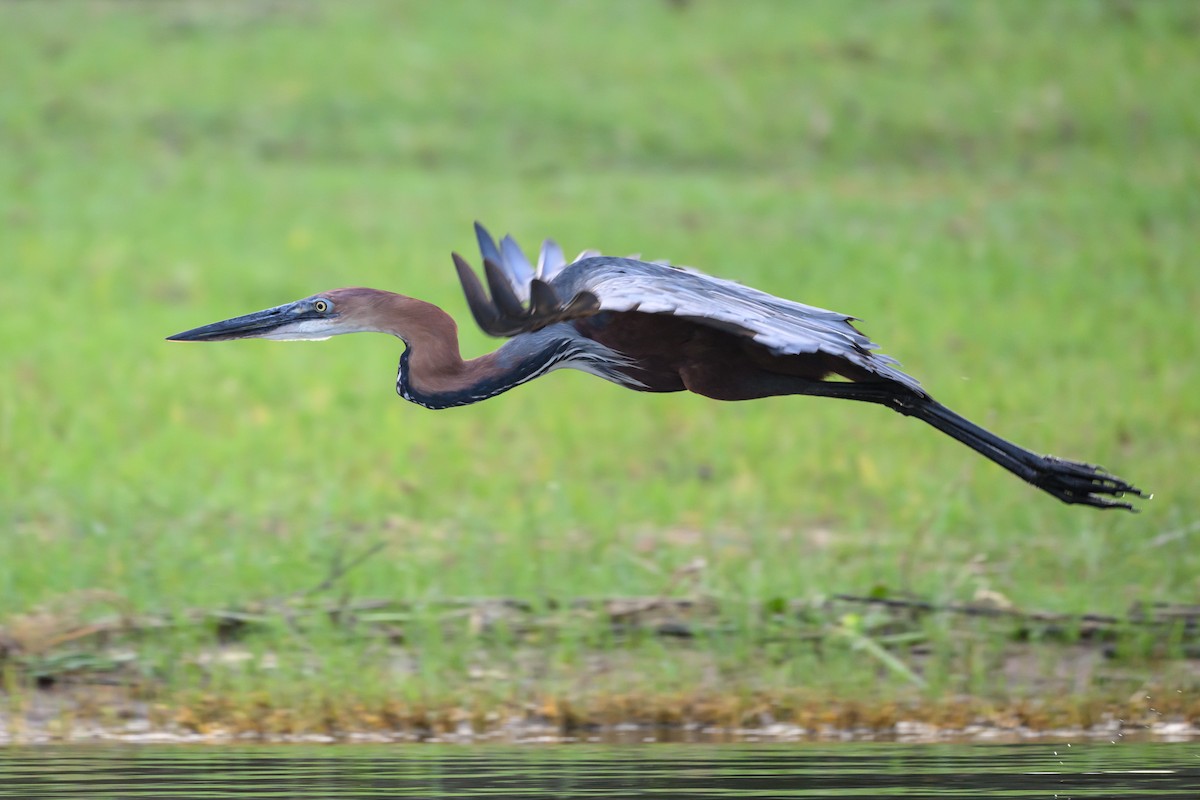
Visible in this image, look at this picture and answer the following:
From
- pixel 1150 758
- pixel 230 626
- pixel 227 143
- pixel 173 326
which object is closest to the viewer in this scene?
pixel 1150 758

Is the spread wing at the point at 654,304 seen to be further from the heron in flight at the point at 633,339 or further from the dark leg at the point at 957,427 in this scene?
the dark leg at the point at 957,427

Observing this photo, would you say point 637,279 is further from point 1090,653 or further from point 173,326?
point 173,326

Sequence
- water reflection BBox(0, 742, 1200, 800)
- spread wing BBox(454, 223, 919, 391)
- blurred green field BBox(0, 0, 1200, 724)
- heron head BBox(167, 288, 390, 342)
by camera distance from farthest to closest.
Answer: blurred green field BBox(0, 0, 1200, 724) → water reflection BBox(0, 742, 1200, 800) → heron head BBox(167, 288, 390, 342) → spread wing BBox(454, 223, 919, 391)

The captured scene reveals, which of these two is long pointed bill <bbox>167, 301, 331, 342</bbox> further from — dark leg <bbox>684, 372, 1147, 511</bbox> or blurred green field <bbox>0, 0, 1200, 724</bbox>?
blurred green field <bbox>0, 0, 1200, 724</bbox>

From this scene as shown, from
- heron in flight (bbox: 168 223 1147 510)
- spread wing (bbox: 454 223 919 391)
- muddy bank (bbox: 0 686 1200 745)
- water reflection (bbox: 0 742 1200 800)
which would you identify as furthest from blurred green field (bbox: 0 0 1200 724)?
spread wing (bbox: 454 223 919 391)

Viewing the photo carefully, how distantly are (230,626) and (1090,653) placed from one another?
141 inches

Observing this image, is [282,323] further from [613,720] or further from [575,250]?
[575,250]

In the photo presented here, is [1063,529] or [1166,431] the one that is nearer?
[1063,529]

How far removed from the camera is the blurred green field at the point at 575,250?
319 inches

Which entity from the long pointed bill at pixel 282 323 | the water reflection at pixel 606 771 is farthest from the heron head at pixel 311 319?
the water reflection at pixel 606 771

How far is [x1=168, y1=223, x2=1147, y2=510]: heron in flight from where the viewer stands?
478cm

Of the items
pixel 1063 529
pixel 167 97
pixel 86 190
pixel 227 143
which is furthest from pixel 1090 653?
pixel 167 97

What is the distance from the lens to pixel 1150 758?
19.3ft

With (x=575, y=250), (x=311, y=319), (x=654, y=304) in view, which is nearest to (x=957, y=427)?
(x=654, y=304)
